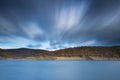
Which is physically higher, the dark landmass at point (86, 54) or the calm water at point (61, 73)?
the dark landmass at point (86, 54)

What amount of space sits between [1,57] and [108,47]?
10566cm

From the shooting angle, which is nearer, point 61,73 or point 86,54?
point 61,73

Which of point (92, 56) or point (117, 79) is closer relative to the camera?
point (117, 79)

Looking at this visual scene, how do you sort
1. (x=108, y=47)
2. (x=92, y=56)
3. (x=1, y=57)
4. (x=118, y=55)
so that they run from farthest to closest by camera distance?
1. (x=1, y=57)
2. (x=108, y=47)
3. (x=92, y=56)
4. (x=118, y=55)

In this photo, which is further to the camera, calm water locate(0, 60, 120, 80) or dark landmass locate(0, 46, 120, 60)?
dark landmass locate(0, 46, 120, 60)

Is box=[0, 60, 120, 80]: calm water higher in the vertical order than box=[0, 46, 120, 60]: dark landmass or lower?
lower

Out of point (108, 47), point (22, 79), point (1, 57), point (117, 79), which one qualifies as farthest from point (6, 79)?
point (1, 57)

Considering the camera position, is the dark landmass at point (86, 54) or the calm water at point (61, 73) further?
the dark landmass at point (86, 54)

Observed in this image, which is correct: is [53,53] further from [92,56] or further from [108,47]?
[108,47]

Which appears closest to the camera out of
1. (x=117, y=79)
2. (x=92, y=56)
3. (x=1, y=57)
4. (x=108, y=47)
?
(x=117, y=79)

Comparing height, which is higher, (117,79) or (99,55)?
(99,55)

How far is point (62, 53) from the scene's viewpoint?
157m

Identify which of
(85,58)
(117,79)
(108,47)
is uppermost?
(108,47)

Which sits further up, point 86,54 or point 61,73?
point 86,54
